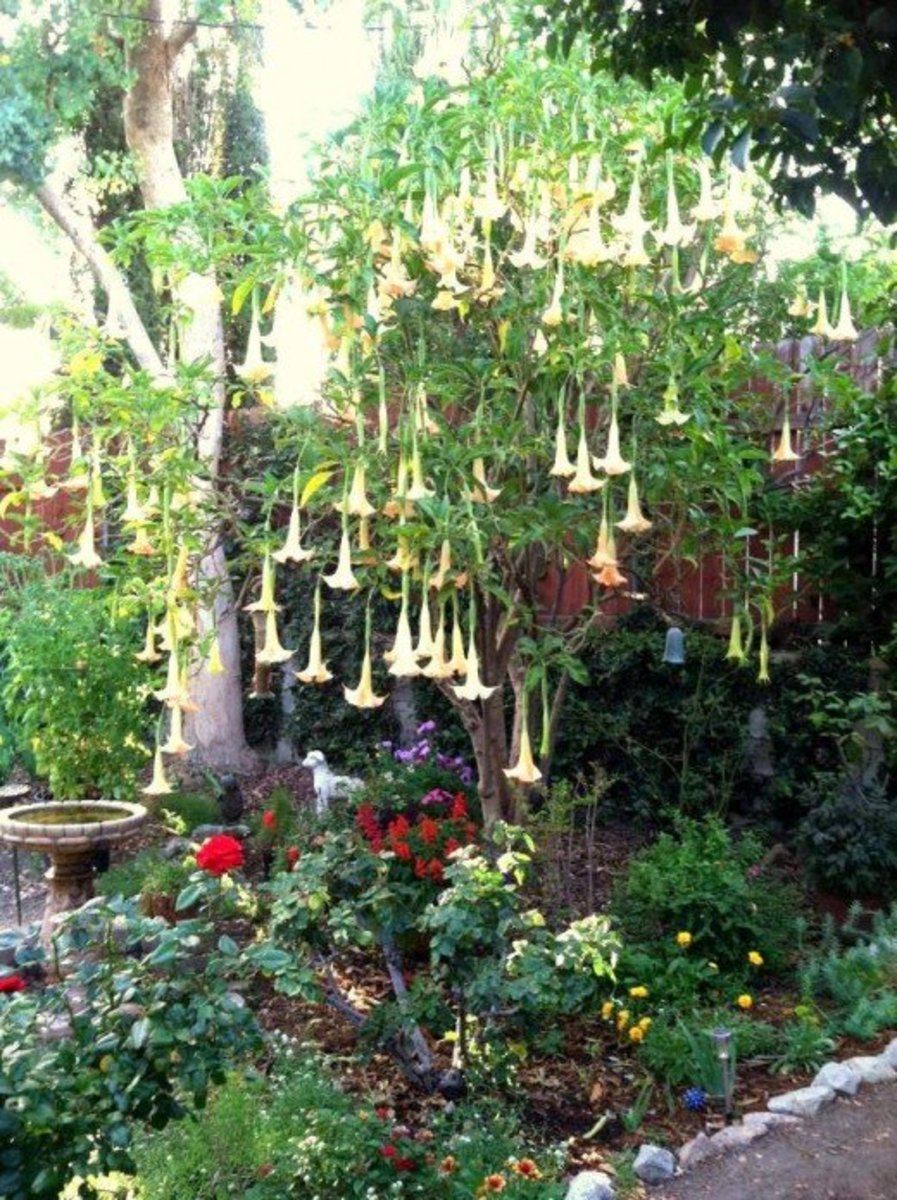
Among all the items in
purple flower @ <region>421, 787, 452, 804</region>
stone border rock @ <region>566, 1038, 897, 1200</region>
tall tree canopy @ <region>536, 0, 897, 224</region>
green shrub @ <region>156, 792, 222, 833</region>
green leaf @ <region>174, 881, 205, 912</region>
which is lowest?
stone border rock @ <region>566, 1038, 897, 1200</region>

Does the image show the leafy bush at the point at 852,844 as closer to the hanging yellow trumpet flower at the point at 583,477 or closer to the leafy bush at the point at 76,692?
the hanging yellow trumpet flower at the point at 583,477

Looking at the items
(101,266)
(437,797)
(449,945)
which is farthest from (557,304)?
(101,266)

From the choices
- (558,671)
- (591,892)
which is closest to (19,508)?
(558,671)

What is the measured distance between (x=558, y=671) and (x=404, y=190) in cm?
276

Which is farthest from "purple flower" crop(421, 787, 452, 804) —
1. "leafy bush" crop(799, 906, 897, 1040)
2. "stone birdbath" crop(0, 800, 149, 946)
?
"leafy bush" crop(799, 906, 897, 1040)

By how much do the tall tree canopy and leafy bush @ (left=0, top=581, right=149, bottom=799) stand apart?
389 cm

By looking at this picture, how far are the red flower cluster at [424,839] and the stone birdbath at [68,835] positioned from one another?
1015mm

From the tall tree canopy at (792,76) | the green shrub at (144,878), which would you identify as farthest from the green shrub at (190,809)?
the tall tree canopy at (792,76)

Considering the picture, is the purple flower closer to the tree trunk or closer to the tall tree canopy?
the tree trunk

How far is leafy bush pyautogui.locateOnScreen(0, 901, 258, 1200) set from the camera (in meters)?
2.07

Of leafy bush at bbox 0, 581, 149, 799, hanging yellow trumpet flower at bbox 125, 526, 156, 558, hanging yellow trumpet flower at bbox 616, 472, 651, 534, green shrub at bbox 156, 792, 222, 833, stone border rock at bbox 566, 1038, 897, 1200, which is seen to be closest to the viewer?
stone border rock at bbox 566, 1038, 897, 1200

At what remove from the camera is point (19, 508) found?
8703mm

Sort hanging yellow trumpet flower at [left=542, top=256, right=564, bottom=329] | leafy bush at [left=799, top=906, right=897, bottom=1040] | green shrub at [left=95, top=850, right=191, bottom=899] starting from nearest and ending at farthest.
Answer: hanging yellow trumpet flower at [left=542, top=256, right=564, bottom=329], leafy bush at [left=799, top=906, right=897, bottom=1040], green shrub at [left=95, top=850, right=191, bottom=899]

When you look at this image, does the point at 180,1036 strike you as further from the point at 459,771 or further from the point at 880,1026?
the point at 459,771
